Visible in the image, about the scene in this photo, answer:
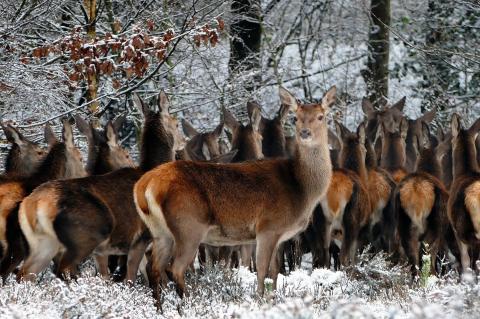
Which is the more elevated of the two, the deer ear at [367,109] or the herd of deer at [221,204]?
the deer ear at [367,109]

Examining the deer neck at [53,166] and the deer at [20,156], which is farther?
the deer at [20,156]

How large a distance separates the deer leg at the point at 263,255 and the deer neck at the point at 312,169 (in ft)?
2.05

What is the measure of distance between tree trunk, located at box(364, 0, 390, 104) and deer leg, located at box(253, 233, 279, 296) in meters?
11.8

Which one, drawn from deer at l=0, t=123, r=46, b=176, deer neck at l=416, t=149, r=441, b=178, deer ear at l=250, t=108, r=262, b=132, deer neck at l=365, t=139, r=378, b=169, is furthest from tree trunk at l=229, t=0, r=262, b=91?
deer at l=0, t=123, r=46, b=176

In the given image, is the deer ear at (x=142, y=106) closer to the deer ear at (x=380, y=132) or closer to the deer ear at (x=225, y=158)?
the deer ear at (x=225, y=158)

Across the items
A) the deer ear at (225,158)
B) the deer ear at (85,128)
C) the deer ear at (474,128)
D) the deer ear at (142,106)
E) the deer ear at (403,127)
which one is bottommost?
the deer ear at (225,158)

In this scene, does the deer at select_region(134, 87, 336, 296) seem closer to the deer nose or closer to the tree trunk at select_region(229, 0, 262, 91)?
the deer nose

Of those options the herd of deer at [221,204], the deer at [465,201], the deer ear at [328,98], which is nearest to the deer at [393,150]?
the herd of deer at [221,204]

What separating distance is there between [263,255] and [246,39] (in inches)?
479

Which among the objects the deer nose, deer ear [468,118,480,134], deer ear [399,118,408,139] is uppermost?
the deer nose

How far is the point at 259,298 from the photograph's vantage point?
8.16m

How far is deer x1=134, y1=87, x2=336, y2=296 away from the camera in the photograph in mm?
8367

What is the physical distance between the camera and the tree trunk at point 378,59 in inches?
822

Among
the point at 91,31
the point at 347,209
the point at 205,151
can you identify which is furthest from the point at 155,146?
the point at 91,31
